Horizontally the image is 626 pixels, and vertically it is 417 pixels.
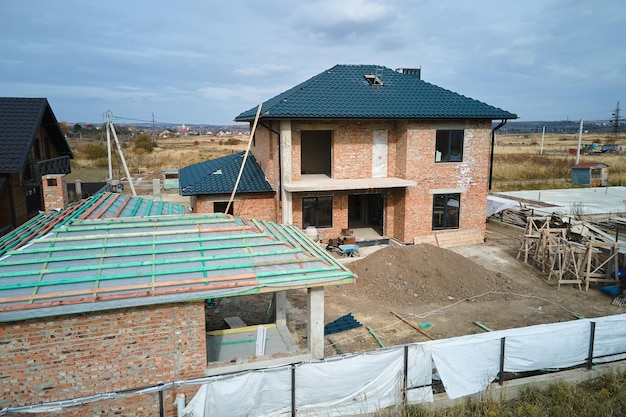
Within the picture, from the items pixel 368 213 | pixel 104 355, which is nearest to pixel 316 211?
pixel 368 213

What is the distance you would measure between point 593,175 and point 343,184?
1207 inches

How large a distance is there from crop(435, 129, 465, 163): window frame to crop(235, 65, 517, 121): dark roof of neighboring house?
0.93 meters

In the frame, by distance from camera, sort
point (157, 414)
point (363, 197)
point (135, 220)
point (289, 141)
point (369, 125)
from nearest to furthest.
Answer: point (157, 414)
point (135, 220)
point (289, 141)
point (369, 125)
point (363, 197)

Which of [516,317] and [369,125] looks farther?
[369,125]

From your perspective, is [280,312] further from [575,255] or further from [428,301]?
[575,255]

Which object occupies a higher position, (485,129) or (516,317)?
(485,129)

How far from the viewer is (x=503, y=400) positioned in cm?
865

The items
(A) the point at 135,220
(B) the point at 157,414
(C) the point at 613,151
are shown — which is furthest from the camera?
(C) the point at 613,151

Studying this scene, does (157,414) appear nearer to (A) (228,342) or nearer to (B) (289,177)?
(A) (228,342)

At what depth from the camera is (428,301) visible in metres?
14.3

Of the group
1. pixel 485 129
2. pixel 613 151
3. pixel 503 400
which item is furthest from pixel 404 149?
pixel 613 151

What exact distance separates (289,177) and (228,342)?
383 inches

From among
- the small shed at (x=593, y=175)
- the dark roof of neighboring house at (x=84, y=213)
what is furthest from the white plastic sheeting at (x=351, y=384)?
the small shed at (x=593, y=175)

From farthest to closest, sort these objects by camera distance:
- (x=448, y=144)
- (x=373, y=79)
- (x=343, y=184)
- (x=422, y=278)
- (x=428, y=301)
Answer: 1. (x=373, y=79)
2. (x=448, y=144)
3. (x=343, y=184)
4. (x=422, y=278)
5. (x=428, y=301)
